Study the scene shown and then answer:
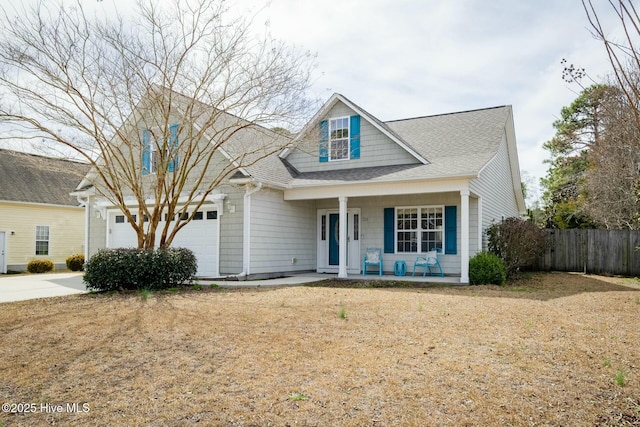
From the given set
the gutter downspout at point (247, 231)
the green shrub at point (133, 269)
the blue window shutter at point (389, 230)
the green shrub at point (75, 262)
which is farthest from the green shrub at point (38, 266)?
the blue window shutter at point (389, 230)

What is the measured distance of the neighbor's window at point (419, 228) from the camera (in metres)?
13.7

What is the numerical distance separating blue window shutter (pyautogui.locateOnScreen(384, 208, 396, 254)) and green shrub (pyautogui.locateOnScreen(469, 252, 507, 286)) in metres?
2.81

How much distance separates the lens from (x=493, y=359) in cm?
495

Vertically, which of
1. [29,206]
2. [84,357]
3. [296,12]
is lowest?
[84,357]

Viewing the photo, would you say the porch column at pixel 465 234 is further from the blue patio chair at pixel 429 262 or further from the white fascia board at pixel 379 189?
the blue patio chair at pixel 429 262

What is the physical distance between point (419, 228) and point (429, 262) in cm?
110

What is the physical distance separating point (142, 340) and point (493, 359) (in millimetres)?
4058

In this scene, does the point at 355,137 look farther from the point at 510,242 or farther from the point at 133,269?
the point at 133,269

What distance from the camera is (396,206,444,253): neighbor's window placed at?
13.7 m

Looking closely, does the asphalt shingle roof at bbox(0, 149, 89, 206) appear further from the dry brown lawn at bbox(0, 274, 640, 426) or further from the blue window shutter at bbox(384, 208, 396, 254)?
the dry brown lawn at bbox(0, 274, 640, 426)

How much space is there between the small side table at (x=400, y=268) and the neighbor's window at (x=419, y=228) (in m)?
0.54

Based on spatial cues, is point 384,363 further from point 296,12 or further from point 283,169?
point 283,169

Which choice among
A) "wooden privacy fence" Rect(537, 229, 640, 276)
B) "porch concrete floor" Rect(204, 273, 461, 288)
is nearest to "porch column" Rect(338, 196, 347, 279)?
"porch concrete floor" Rect(204, 273, 461, 288)

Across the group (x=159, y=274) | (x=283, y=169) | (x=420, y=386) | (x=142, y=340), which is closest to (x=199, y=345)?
(x=142, y=340)
